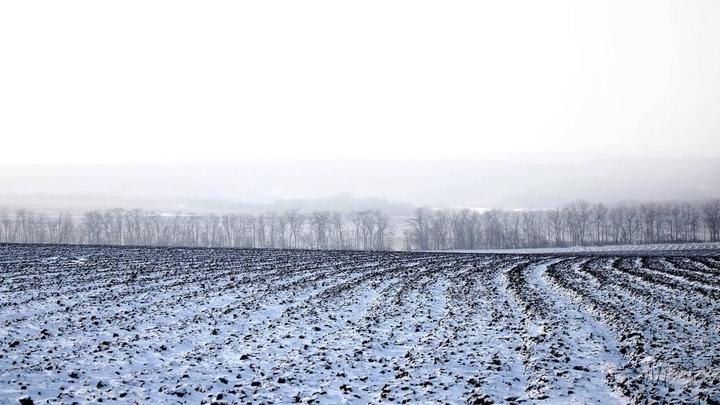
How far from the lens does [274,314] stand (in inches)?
799

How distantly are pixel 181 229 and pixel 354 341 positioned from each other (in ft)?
591

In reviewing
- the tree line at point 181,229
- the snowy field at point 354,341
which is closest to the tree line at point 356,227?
the tree line at point 181,229

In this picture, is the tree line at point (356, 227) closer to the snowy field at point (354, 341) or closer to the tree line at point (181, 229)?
the tree line at point (181, 229)

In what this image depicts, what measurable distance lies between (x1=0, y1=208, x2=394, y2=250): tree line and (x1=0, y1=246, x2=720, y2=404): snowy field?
440 feet

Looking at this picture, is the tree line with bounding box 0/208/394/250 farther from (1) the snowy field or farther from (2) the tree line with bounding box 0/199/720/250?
(1) the snowy field

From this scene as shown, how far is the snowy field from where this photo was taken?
11.1m

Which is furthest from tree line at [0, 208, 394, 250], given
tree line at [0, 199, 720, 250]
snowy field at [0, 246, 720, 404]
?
snowy field at [0, 246, 720, 404]

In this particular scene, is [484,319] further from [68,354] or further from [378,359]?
[68,354]

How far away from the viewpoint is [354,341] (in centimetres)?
1600

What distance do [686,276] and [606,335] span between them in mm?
21703

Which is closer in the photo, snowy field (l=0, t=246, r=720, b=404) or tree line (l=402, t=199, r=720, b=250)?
snowy field (l=0, t=246, r=720, b=404)

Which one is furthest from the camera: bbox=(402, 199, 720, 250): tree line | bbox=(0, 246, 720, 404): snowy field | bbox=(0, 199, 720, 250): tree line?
bbox=(0, 199, 720, 250): tree line

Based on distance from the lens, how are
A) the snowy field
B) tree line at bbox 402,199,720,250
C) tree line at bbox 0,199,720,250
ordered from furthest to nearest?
tree line at bbox 0,199,720,250 < tree line at bbox 402,199,720,250 < the snowy field

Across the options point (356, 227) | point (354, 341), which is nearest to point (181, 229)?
point (356, 227)
